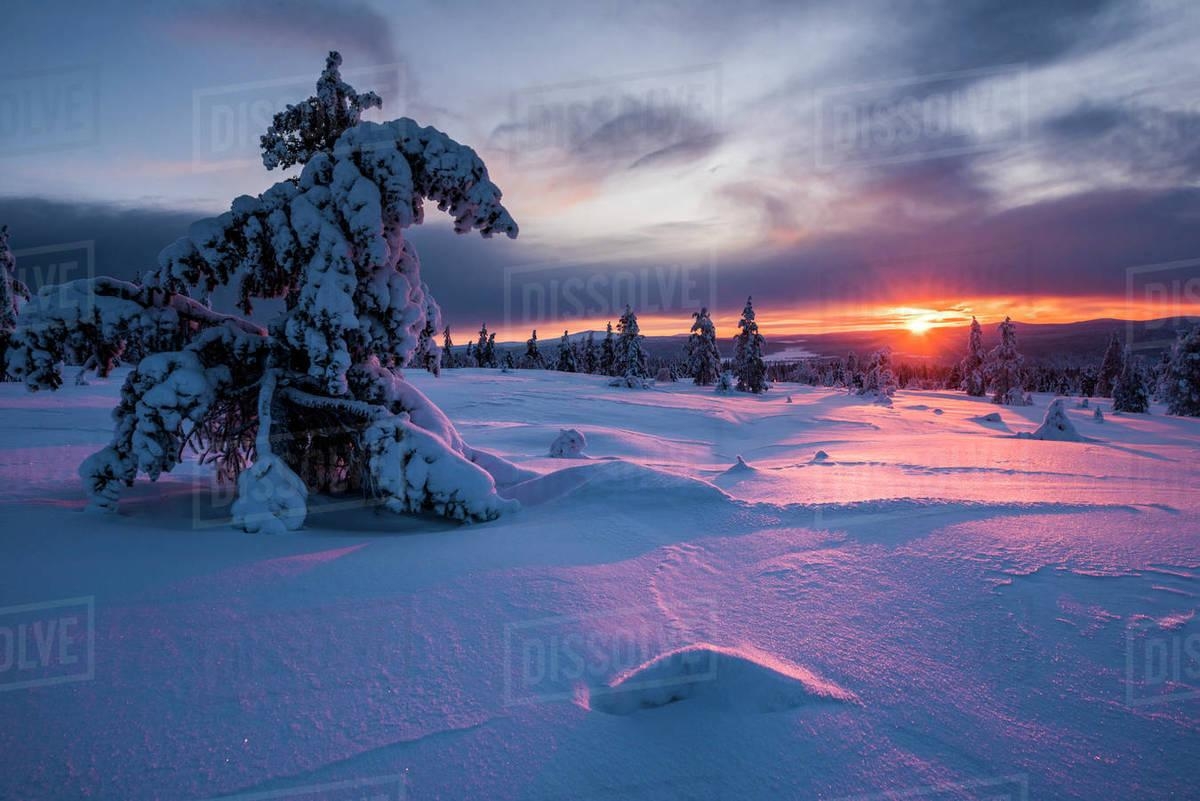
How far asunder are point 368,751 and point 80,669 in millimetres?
1658

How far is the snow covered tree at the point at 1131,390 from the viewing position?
1667 inches

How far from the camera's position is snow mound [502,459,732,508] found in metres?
5.71

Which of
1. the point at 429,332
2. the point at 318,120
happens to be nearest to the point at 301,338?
the point at 429,332

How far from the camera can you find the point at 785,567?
13.0 ft

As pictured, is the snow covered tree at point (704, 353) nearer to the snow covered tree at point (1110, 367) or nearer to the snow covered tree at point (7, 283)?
the snow covered tree at point (1110, 367)

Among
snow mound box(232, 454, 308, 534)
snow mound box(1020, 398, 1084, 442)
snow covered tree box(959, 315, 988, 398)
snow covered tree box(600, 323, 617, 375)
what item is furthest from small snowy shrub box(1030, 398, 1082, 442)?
snow covered tree box(600, 323, 617, 375)

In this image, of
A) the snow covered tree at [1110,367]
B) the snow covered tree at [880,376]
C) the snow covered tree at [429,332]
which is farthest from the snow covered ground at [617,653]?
the snow covered tree at [1110,367]

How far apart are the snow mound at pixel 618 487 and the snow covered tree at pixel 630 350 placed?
44.7 m

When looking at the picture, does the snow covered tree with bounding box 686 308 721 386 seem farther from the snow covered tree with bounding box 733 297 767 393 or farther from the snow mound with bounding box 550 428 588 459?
the snow mound with bounding box 550 428 588 459

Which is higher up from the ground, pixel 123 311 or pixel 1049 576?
pixel 123 311

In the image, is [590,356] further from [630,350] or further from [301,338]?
[301,338]

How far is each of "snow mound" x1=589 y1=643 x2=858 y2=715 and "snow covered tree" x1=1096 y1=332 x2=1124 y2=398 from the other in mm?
78283

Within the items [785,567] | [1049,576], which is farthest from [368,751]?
[1049,576]

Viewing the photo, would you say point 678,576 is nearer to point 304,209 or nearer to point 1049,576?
point 1049,576
